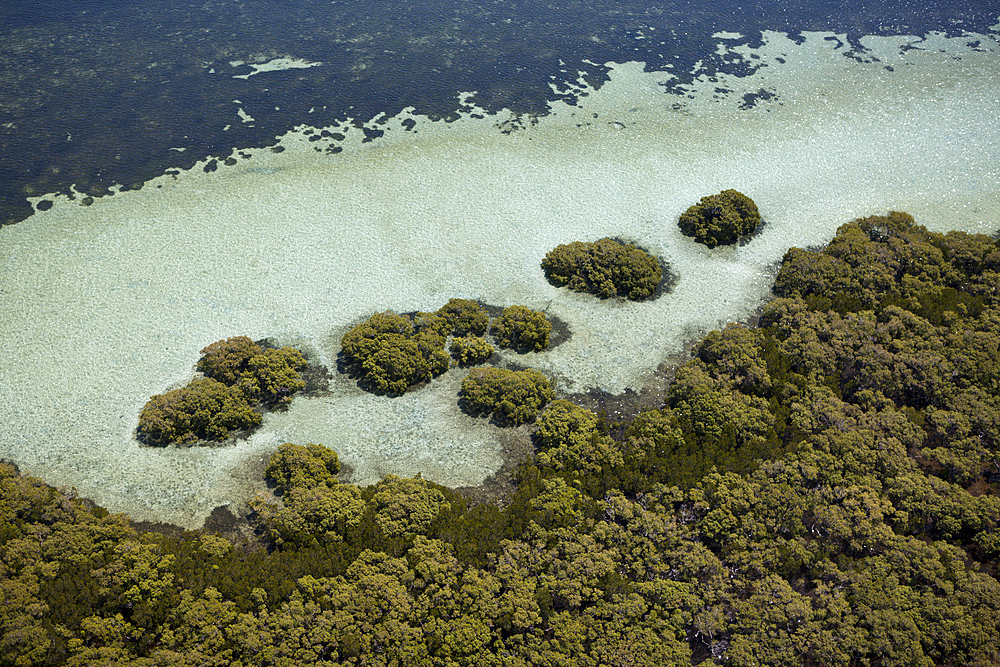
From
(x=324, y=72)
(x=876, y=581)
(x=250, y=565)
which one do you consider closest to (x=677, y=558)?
(x=876, y=581)

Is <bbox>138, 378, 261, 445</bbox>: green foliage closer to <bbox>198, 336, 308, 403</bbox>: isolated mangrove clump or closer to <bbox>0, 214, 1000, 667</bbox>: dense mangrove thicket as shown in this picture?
<bbox>198, 336, 308, 403</bbox>: isolated mangrove clump

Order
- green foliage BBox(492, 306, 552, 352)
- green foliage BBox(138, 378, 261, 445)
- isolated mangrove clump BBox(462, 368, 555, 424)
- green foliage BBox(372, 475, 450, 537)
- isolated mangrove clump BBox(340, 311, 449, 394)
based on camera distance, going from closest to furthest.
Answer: green foliage BBox(372, 475, 450, 537) → green foliage BBox(138, 378, 261, 445) → isolated mangrove clump BBox(462, 368, 555, 424) → isolated mangrove clump BBox(340, 311, 449, 394) → green foliage BBox(492, 306, 552, 352)

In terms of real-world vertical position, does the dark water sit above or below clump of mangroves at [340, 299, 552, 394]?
above

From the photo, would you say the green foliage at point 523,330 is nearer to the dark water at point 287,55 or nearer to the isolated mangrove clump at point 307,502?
the isolated mangrove clump at point 307,502

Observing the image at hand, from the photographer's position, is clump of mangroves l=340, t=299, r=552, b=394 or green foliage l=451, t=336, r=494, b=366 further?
green foliage l=451, t=336, r=494, b=366

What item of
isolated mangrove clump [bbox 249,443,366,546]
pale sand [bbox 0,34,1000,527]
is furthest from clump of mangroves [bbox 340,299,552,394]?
isolated mangrove clump [bbox 249,443,366,546]

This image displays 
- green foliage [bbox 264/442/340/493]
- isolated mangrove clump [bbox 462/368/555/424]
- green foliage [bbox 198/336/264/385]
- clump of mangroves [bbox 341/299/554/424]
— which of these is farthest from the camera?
green foliage [bbox 198/336/264/385]

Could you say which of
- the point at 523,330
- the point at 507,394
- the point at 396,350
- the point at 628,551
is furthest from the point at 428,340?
the point at 628,551

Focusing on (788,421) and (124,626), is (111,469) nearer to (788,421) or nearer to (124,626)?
(124,626)
